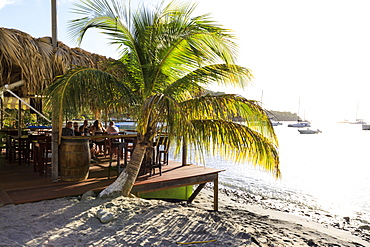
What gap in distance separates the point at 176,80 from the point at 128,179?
1.96 m

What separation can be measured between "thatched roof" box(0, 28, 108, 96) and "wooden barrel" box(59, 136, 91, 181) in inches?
72.0

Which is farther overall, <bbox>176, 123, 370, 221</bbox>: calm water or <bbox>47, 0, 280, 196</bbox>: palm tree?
<bbox>176, 123, 370, 221</bbox>: calm water

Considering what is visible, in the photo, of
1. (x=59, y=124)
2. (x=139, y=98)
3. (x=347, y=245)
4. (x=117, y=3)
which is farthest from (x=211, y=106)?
(x=347, y=245)

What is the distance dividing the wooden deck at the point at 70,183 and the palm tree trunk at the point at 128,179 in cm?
30

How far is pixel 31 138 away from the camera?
677 centimetres

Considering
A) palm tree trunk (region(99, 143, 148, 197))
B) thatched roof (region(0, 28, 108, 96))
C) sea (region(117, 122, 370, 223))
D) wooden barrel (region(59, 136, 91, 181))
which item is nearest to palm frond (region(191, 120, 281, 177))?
palm tree trunk (region(99, 143, 148, 197))

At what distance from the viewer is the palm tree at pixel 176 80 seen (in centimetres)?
441

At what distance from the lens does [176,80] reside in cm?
507

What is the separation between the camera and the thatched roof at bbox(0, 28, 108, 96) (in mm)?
6092

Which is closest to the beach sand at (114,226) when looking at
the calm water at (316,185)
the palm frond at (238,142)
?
the palm frond at (238,142)

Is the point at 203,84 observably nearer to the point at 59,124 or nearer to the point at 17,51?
the point at 59,124

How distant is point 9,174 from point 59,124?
2.12 meters

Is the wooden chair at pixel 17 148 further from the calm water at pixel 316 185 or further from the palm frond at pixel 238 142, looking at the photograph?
the calm water at pixel 316 185

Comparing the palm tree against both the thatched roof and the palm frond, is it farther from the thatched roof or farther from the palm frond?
the thatched roof
